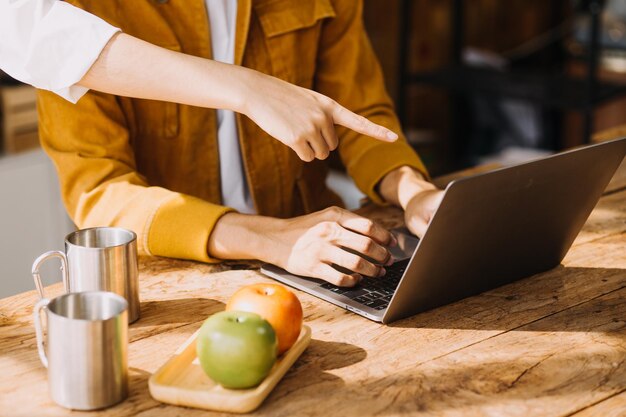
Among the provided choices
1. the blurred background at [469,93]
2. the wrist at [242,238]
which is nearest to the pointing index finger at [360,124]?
the wrist at [242,238]

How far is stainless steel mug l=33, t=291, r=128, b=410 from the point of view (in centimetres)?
96

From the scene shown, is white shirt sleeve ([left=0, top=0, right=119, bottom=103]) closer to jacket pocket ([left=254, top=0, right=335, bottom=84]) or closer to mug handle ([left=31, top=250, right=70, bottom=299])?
mug handle ([left=31, top=250, right=70, bottom=299])

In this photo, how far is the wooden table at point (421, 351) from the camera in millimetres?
1025

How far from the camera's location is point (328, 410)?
101 centimetres

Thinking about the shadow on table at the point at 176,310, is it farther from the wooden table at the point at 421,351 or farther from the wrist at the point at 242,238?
the wrist at the point at 242,238

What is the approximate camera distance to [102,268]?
1.19 m

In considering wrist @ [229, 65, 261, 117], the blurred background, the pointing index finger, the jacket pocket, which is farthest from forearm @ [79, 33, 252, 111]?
the blurred background

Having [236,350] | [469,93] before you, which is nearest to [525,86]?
[469,93]

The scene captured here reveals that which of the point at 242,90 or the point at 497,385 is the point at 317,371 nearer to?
the point at 497,385

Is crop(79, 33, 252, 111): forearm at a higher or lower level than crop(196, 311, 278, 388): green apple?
higher

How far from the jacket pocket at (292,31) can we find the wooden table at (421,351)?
0.51 metres

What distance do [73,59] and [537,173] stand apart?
2.14 ft

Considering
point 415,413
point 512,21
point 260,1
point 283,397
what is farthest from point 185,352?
point 512,21

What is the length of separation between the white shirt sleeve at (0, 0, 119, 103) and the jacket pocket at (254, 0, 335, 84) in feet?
1.62
